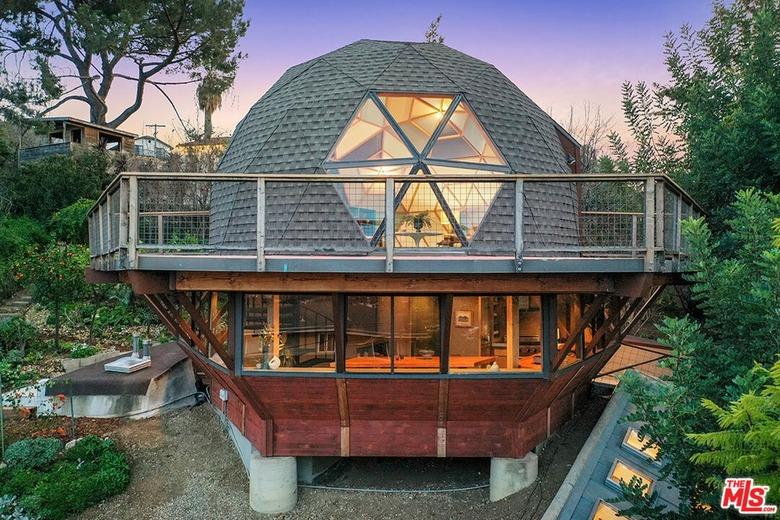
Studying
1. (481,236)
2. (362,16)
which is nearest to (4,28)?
(362,16)

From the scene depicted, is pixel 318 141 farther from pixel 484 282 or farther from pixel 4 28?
pixel 4 28

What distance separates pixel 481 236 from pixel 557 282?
5.14 ft

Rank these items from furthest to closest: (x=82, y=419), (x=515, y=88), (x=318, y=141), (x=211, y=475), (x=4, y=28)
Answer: (x=4, y=28) < (x=82, y=419) < (x=515, y=88) < (x=211, y=475) < (x=318, y=141)

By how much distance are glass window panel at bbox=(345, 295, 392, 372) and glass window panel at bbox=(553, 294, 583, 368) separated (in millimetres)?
2481

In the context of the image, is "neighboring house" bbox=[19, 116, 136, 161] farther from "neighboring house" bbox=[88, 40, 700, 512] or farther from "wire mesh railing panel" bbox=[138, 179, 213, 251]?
"neighboring house" bbox=[88, 40, 700, 512]

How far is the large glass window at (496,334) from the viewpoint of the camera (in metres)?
6.22

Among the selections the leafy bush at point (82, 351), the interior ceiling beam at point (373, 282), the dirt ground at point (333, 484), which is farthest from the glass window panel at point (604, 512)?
the leafy bush at point (82, 351)

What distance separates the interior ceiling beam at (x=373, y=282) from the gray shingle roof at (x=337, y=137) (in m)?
1.13

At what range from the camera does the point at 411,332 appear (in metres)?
6.23

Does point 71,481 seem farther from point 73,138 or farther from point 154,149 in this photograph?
point 154,149

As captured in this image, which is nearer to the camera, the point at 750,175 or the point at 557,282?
the point at 557,282

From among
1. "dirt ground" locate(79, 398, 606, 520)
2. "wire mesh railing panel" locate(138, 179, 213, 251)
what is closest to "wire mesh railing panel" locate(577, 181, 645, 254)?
"dirt ground" locate(79, 398, 606, 520)

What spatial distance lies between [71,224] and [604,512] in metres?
A: 24.2

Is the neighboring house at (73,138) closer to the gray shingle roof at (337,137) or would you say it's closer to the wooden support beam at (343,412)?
the gray shingle roof at (337,137)
